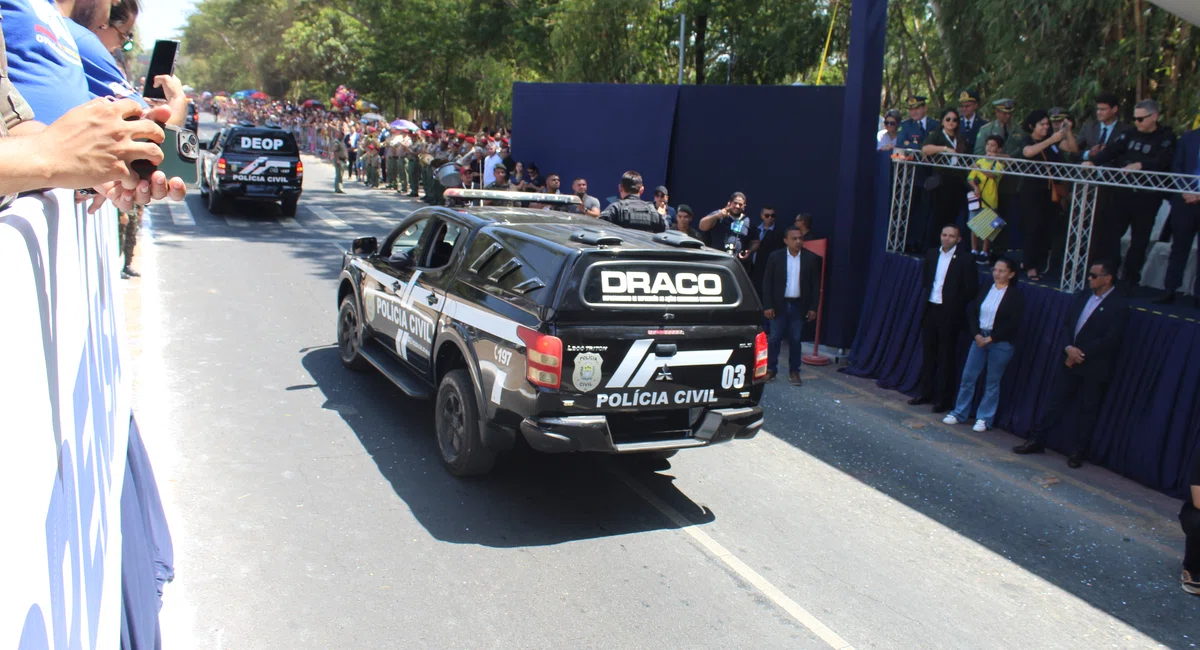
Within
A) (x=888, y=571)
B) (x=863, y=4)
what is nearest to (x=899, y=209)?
(x=863, y=4)

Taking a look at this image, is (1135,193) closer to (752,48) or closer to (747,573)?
(747,573)

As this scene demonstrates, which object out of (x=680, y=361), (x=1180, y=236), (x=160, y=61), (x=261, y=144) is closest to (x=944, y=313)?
(x=1180, y=236)

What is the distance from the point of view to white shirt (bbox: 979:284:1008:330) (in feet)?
29.6

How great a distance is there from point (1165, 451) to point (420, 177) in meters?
22.8

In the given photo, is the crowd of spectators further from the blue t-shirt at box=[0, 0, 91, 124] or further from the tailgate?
the blue t-shirt at box=[0, 0, 91, 124]

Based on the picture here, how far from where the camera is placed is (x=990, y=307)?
9.09 meters

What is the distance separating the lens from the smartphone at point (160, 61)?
4578 mm

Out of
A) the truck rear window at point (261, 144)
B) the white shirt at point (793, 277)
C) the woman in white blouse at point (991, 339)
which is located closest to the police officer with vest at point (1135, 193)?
the woman in white blouse at point (991, 339)

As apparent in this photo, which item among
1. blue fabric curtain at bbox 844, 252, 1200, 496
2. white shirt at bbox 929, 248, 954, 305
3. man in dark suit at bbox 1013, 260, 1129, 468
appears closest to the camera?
blue fabric curtain at bbox 844, 252, 1200, 496

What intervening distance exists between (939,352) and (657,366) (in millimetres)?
4616

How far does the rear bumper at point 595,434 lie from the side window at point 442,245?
2308 mm

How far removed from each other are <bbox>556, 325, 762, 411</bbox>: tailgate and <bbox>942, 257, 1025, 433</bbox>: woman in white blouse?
347cm

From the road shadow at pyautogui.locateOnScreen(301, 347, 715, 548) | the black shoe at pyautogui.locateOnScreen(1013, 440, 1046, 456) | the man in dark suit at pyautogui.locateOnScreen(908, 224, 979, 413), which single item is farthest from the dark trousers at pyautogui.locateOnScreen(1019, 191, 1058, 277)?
the road shadow at pyautogui.locateOnScreen(301, 347, 715, 548)

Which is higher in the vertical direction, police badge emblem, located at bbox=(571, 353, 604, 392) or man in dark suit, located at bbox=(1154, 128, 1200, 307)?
man in dark suit, located at bbox=(1154, 128, 1200, 307)
